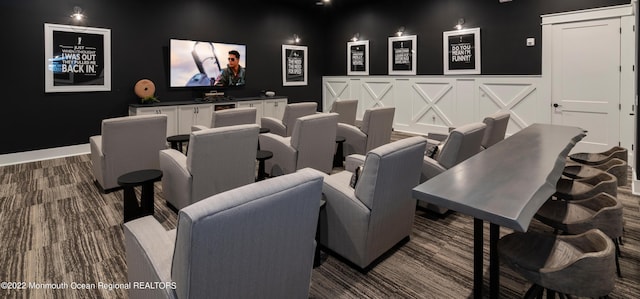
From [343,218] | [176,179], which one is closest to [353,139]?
[176,179]

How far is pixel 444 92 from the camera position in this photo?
7723 mm

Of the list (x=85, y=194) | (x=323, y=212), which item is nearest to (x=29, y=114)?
(x=85, y=194)

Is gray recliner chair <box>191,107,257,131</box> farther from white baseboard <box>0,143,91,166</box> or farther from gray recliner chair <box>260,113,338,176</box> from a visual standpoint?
white baseboard <box>0,143,91,166</box>

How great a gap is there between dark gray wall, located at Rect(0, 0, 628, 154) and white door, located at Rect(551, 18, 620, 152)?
14.8 inches

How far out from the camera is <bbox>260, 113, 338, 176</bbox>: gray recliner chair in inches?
160

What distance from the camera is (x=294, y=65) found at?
973 centimetres

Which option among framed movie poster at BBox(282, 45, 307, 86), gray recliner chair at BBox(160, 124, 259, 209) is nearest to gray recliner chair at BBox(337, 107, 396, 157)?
gray recliner chair at BBox(160, 124, 259, 209)

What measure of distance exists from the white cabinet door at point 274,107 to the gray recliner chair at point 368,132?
3657 millimetres

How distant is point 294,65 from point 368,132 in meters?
5.22

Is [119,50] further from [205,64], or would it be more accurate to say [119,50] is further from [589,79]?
[589,79]

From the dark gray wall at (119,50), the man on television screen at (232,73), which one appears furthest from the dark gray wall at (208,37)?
the man on television screen at (232,73)

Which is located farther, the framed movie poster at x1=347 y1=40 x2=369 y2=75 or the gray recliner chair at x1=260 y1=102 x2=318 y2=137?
the framed movie poster at x1=347 y1=40 x2=369 y2=75

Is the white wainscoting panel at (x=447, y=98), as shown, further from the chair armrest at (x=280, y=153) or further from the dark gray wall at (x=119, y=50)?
the chair armrest at (x=280, y=153)

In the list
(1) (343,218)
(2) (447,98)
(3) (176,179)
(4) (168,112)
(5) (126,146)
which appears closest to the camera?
(1) (343,218)
